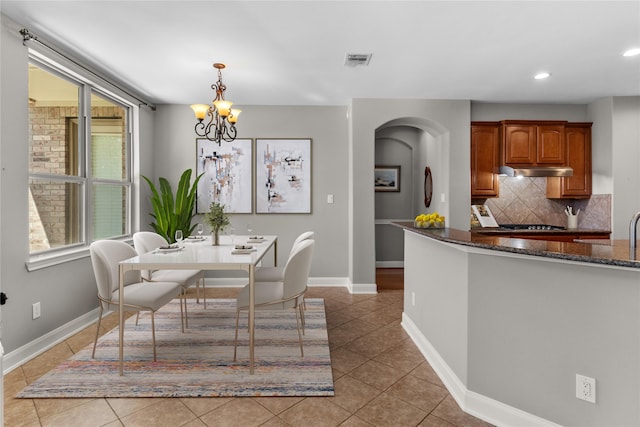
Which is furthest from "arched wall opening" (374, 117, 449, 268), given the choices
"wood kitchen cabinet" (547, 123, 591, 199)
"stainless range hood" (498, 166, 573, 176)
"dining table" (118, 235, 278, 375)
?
"dining table" (118, 235, 278, 375)

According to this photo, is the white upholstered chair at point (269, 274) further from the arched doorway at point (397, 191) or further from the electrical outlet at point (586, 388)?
the arched doorway at point (397, 191)

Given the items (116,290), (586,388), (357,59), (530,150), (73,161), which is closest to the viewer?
(586,388)

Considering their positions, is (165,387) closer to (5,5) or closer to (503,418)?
(503,418)

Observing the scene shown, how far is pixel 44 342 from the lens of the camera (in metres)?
2.85

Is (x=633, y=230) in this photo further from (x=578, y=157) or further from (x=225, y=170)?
(x=225, y=170)

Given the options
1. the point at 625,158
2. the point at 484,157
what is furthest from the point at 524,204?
the point at 625,158

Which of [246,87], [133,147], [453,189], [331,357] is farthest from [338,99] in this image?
[331,357]

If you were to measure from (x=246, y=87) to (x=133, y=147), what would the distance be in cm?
168

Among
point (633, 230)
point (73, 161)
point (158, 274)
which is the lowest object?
point (158, 274)

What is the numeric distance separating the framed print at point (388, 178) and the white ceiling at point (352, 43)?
2.16 metres

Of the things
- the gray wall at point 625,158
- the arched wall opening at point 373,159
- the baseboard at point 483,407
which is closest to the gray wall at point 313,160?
the arched wall opening at point 373,159

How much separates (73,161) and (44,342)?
1.63 metres

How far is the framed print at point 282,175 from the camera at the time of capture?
192 inches

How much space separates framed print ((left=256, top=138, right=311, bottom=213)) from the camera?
192 inches
